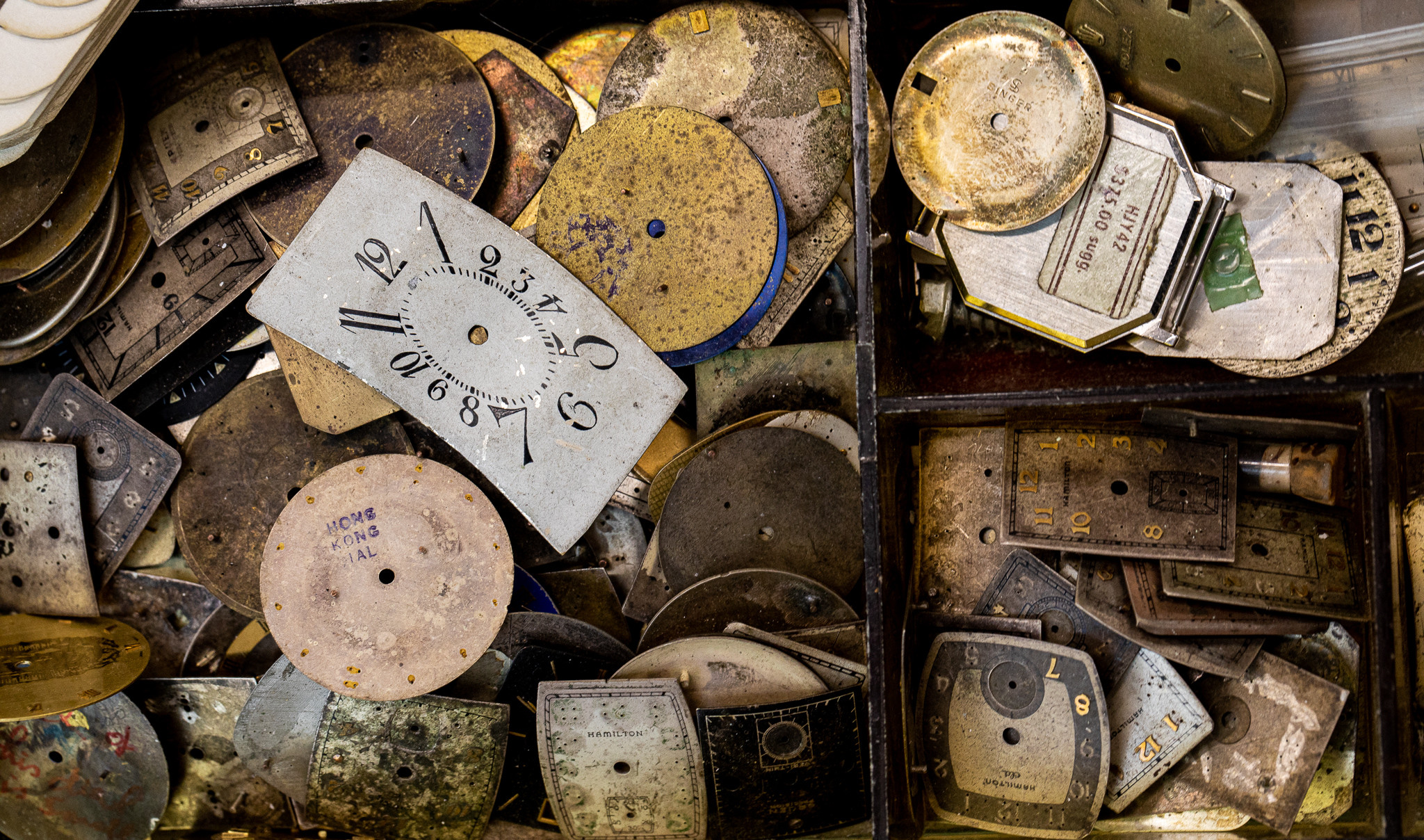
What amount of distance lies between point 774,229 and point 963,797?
3.96 ft

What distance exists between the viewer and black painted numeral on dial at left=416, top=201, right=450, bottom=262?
6.35ft

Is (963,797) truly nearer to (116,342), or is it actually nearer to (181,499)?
(181,499)

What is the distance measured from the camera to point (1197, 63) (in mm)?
1785

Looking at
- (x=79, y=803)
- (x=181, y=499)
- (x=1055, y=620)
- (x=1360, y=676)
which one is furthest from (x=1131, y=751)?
(x=79, y=803)

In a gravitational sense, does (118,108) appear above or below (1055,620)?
above

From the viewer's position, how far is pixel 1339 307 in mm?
1841

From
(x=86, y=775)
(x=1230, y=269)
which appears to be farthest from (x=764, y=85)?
(x=86, y=775)

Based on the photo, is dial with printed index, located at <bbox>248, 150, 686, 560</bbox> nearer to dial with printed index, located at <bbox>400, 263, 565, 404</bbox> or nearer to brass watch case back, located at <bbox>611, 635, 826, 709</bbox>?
dial with printed index, located at <bbox>400, 263, 565, 404</bbox>

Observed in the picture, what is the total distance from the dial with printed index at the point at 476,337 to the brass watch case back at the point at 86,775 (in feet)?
3.40

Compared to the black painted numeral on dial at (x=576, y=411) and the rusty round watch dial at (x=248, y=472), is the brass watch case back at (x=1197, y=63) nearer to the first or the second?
the black painted numeral on dial at (x=576, y=411)

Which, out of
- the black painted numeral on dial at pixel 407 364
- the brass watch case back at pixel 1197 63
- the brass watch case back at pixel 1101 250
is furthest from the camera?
the black painted numeral on dial at pixel 407 364

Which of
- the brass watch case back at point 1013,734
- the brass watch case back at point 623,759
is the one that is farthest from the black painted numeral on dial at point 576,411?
the brass watch case back at point 1013,734

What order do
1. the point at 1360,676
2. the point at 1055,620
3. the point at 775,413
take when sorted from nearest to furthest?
the point at 1360,676 < the point at 1055,620 < the point at 775,413

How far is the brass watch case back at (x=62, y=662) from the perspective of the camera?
1.96 m
